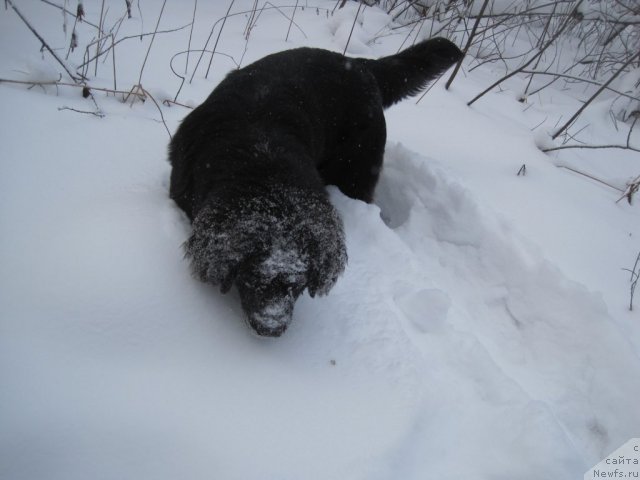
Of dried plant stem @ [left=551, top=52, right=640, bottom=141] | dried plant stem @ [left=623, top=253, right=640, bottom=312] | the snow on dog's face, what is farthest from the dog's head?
dried plant stem @ [left=551, top=52, right=640, bottom=141]

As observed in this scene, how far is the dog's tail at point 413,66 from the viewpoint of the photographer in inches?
105

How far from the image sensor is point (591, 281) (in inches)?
93.3

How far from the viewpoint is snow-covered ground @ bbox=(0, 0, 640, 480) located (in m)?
1.21

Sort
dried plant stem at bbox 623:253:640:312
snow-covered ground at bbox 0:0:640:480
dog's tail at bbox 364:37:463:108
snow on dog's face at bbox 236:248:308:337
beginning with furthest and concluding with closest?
dog's tail at bbox 364:37:463:108 → dried plant stem at bbox 623:253:640:312 → snow on dog's face at bbox 236:248:308:337 → snow-covered ground at bbox 0:0:640:480

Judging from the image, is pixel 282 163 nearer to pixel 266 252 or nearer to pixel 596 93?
pixel 266 252

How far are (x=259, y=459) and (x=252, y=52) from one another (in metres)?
3.61

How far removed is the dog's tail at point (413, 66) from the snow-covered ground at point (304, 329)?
1.60 ft

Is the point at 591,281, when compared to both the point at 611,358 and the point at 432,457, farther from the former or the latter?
the point at 432,457

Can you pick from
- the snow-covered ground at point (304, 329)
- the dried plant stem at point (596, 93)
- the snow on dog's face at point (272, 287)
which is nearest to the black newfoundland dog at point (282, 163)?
the snow on dog's face at point (272, 287)

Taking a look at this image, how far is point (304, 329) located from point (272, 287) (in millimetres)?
311

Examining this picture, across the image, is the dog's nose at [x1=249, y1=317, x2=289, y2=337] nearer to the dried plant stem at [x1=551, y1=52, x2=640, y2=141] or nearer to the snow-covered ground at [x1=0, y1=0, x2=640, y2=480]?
the snow-covered ground at [x1=0, y1=0, x2=640, y2=480]

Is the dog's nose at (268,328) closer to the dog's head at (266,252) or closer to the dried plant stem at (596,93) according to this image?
the dog's head at (266,252)

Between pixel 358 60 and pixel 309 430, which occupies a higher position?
pixel 358 60

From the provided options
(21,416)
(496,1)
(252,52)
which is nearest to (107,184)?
(21,416)
